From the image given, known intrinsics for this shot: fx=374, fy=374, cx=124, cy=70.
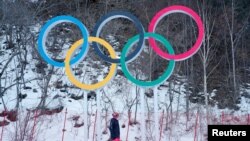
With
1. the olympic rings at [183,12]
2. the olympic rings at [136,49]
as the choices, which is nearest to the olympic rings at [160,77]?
the olympic rings at [136,49]

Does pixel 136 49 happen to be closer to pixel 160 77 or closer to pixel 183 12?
pixel 160 77

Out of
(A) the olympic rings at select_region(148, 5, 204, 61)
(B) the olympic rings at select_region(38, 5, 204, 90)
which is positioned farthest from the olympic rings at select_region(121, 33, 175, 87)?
(A) the olympic rings at select_region(148, 5, 204, 61)

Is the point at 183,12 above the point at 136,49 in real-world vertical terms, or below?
above

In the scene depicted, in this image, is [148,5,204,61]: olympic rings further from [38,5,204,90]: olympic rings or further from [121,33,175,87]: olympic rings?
[121,33,175,87]: olympic rings

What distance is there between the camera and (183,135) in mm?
18391

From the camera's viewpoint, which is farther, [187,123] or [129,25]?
[129,25]

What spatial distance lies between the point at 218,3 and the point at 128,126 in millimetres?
11022

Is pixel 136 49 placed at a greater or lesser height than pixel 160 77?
greater

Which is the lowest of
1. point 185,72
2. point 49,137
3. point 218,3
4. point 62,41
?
point 49,137

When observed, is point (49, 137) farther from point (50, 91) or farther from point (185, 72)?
point (185, 72)

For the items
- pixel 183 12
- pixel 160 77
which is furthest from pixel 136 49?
pixel 183 12

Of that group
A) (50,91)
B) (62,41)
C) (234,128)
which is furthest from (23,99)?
(234,128)

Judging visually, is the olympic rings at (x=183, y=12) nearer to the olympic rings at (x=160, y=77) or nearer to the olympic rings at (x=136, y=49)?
the olympic rings at (x=136, y=49)

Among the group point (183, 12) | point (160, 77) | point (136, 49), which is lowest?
point (160, 77)
